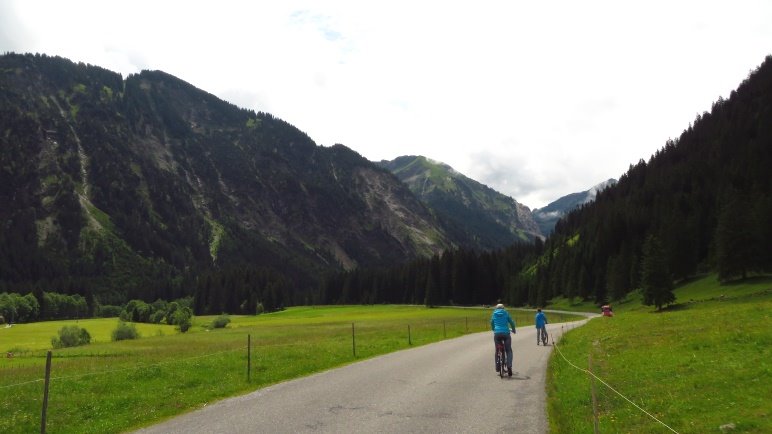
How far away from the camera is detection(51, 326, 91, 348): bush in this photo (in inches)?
2685

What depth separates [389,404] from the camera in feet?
49.6

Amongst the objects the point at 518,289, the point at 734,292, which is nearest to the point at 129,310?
the point at 518,289

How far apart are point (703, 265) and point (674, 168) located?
235 feet

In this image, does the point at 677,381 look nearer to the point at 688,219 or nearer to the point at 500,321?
the point at 500,321

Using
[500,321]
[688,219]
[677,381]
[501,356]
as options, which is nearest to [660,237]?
[688,219]

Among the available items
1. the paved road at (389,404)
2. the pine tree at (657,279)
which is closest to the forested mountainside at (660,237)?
the pine tree at (657,279)

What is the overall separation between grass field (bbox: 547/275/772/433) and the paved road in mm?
1068

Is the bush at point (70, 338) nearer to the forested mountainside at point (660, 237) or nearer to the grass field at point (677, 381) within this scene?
the grass field at point (677, 381)

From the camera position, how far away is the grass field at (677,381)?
1128 centimetres

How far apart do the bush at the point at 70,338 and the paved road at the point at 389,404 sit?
61600mm

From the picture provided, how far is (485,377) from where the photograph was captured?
20.3 meters

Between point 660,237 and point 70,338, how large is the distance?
105 meters

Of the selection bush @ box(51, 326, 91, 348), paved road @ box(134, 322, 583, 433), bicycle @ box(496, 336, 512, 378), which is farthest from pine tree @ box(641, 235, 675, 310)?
bush @ box(51, 326, 91, 348)

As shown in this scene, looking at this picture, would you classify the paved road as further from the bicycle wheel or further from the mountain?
the mountain
